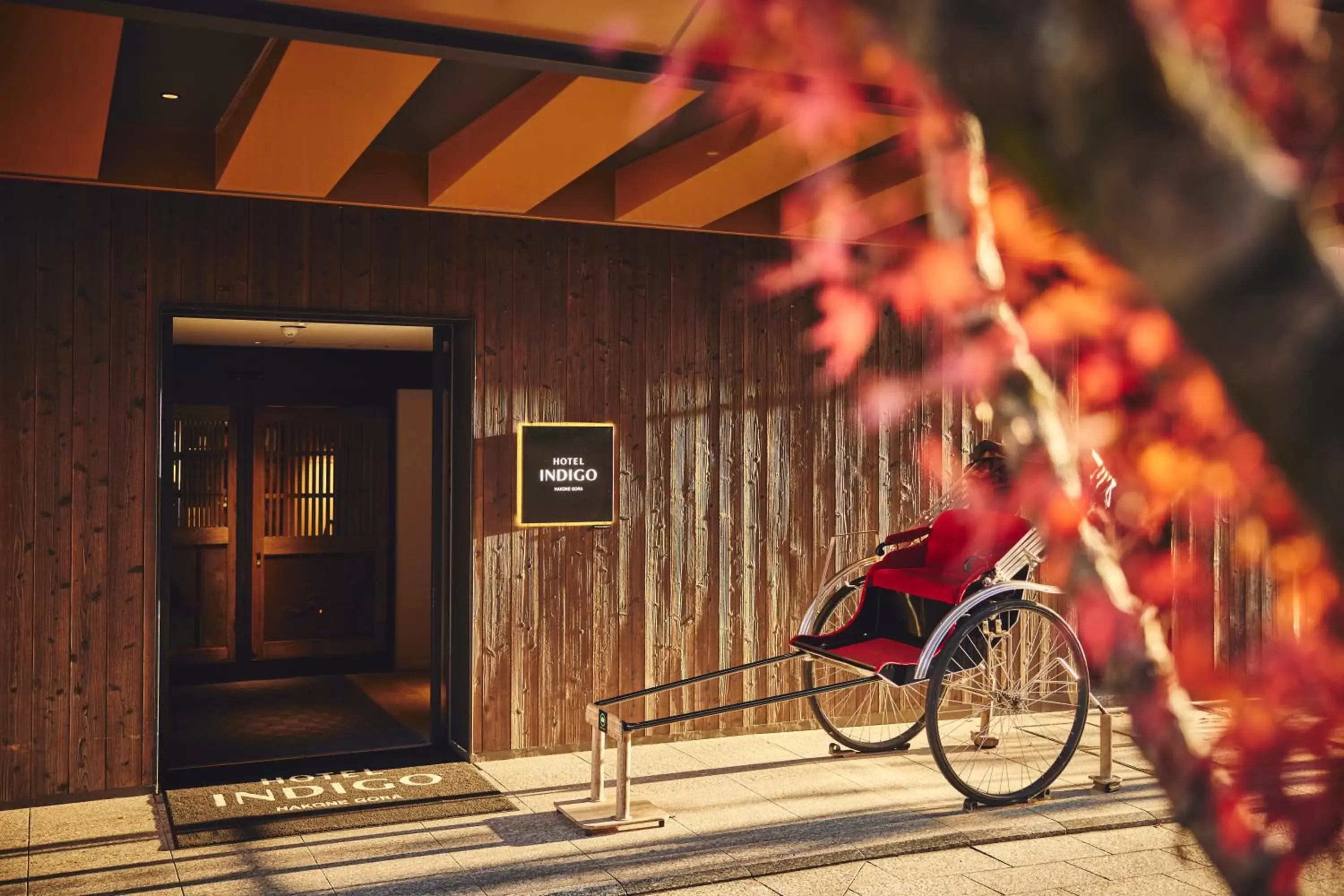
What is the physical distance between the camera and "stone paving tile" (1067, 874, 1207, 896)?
4.46 metres

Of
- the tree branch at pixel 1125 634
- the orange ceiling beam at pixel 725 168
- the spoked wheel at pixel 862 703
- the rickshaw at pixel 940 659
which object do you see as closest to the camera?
the tree branch at pixel 1125 634

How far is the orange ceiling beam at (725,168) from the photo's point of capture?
17.8 feet

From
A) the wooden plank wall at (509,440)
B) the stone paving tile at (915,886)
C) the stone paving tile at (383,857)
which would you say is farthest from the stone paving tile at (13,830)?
the stone paving tile at (915,886)

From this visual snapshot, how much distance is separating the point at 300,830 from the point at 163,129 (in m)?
3.24

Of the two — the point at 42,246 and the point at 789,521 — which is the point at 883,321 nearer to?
the point at 789,521

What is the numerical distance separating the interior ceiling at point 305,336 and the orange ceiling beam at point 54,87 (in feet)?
7.61

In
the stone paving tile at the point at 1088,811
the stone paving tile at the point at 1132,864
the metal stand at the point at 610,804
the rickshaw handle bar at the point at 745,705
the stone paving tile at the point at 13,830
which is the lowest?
the stone paving tile at the point at 1132,864

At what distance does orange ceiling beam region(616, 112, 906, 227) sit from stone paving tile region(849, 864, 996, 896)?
2.97 metres

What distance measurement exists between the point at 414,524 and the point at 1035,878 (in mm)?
6090

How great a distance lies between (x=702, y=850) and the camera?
486 centimetres

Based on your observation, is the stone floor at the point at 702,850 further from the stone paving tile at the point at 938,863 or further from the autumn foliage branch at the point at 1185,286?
the autumn foliage branch at the point at 1185,286

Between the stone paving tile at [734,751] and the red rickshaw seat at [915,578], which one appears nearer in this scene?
the red rickshaw seat at [915,578]

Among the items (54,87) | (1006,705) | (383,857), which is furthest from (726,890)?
(54,87)

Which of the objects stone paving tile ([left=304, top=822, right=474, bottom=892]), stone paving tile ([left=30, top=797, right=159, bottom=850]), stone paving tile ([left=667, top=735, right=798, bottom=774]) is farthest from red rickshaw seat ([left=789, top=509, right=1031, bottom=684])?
stone paving tile ([left=30, top=797, right=159, bottom=850])
